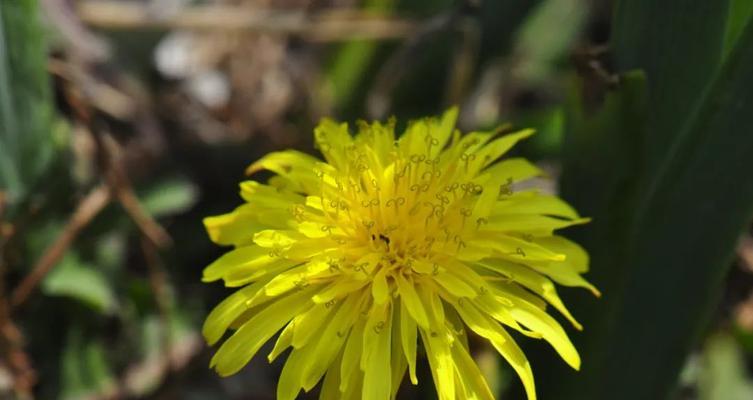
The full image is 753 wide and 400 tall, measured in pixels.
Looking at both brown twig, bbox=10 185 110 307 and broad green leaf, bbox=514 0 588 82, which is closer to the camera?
brown twig, bbox=10 185 110 307

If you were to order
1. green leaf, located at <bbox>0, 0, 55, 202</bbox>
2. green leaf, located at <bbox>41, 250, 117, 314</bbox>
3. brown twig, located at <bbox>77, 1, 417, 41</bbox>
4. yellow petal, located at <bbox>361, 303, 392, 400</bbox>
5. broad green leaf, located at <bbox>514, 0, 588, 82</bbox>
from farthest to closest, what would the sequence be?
broad green leaf, located at <bbox>514, 0, 588, 82</bbox> < brown twig, located at <bbox>77, 1, 417, 41</bbox> < green leaf, located at <bbox>41, 250, 117, 314</bbox> < green leaf, located at <bbox>0, 0, 55, 202</bbox> < yellow petal, located at <bbox>361, 303, 392, 400</bbox>

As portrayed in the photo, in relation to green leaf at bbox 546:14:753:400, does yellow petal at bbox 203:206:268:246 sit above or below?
above

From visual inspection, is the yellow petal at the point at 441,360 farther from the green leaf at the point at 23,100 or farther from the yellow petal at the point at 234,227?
the green leaf at the point at 23,100

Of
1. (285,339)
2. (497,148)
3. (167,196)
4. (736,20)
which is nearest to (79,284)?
(167,196)

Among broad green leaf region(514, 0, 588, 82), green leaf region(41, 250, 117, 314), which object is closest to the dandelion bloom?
green leaf region(41, 250, 117, 314)

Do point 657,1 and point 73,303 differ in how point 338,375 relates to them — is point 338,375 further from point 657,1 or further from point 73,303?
point 73,303

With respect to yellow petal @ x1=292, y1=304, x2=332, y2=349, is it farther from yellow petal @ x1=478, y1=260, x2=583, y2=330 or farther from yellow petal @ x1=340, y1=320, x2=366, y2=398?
yellow petal @ x1=478, y1=260, x2=583, y2=330

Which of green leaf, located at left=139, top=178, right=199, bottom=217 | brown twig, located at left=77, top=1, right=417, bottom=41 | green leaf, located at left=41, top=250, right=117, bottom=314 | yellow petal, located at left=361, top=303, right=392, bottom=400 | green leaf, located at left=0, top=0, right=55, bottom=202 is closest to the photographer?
yellow petal, located at left=361, top=303, right=392, bottom=400
